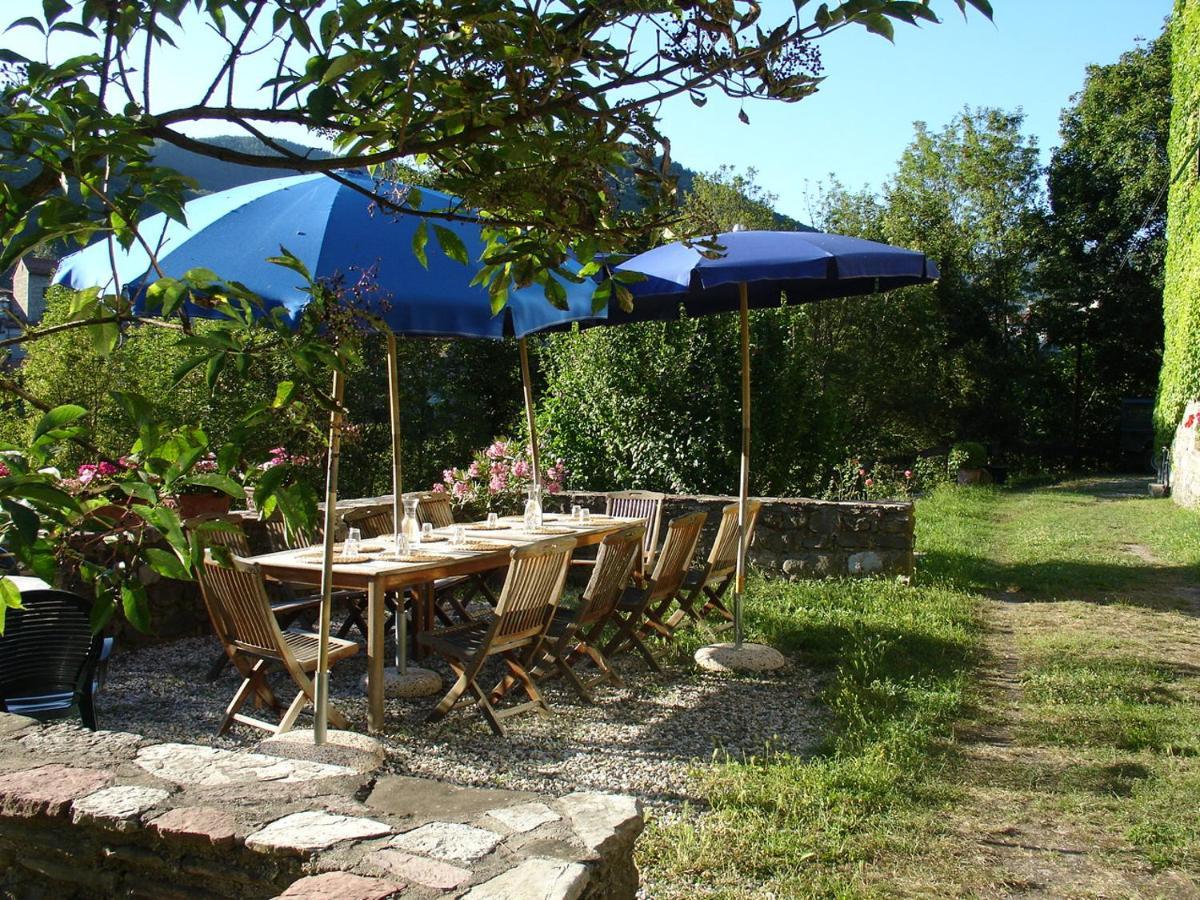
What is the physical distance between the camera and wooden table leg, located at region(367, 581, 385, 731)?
15.5ft

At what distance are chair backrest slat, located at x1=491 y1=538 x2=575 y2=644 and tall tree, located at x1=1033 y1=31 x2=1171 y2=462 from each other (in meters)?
21.5

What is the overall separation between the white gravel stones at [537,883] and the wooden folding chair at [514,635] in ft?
8.97

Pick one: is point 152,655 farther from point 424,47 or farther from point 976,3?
point 976,3

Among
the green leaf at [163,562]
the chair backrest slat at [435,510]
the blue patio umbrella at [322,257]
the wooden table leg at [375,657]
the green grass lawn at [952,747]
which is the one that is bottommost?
the green grass lawn at [952,747]

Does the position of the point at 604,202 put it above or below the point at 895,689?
above

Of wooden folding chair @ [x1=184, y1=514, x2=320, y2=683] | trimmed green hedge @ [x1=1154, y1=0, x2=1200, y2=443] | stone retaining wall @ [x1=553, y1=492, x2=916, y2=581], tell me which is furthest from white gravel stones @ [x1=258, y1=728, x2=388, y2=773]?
trimmed green hedge @ [x1=1154, y1=0, x2=1200, y2=443]

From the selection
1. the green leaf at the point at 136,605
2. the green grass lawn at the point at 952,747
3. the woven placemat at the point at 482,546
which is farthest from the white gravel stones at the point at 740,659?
the green leaf at the point at 136,605

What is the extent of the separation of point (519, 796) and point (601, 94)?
5.17ft

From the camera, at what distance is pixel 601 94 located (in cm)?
201

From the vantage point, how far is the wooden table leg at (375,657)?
4727 millimetres

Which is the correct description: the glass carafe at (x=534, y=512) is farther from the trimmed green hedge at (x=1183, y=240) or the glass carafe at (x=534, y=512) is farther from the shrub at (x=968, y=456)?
the shrub at (x=968, y=456)

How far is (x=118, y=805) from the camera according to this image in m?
2.36

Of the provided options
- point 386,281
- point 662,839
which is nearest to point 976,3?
point 662,839

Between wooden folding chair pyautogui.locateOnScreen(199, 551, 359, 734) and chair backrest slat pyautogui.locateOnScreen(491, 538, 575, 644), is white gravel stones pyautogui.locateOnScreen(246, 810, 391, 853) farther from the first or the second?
chair backrest slat pyautogui.locateOnScreen(491, 538, 575, 644)
